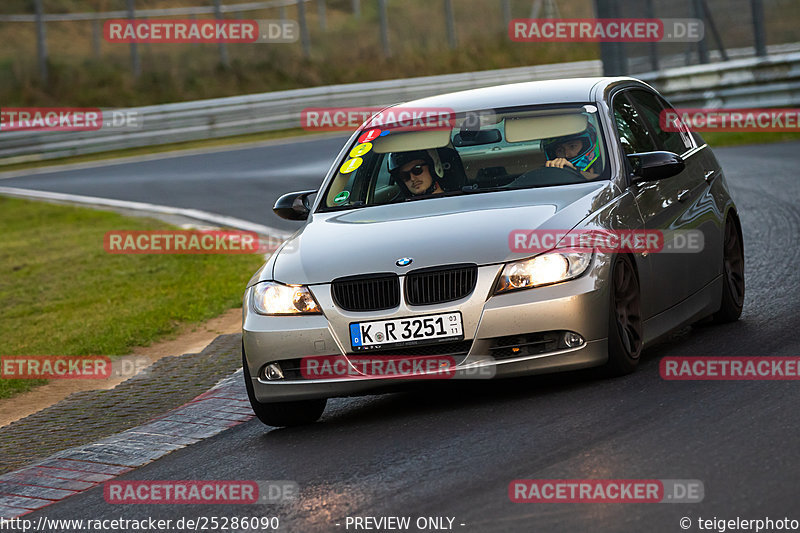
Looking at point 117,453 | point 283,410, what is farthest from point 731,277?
point 117,453

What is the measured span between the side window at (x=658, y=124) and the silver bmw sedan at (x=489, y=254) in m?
0.03

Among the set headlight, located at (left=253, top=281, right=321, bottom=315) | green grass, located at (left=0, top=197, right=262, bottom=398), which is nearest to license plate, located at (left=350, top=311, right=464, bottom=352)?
headlight, located at (left=253, top=281, right=321, bottom=315)

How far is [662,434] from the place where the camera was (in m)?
5.64

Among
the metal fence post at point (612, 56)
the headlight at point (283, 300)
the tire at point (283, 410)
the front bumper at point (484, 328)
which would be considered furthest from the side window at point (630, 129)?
the metal fence post at point (612, 56)

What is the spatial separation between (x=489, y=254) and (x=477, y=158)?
1.40 m

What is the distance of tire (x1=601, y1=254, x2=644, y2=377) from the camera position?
6688 mm

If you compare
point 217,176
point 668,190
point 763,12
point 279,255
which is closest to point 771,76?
point 763,12

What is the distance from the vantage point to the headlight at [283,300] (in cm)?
666

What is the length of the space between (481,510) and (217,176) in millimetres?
18808

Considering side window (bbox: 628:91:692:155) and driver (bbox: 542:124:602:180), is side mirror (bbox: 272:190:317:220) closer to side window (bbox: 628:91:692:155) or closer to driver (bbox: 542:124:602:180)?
driver (bbox: 542:124:602:180)

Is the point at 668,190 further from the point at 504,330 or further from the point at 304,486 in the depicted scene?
the point at 304,486

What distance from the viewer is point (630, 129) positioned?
8.02 metres

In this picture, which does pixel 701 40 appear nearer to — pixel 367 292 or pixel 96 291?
pixel 96 291

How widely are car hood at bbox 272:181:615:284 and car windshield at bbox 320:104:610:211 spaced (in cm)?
18
